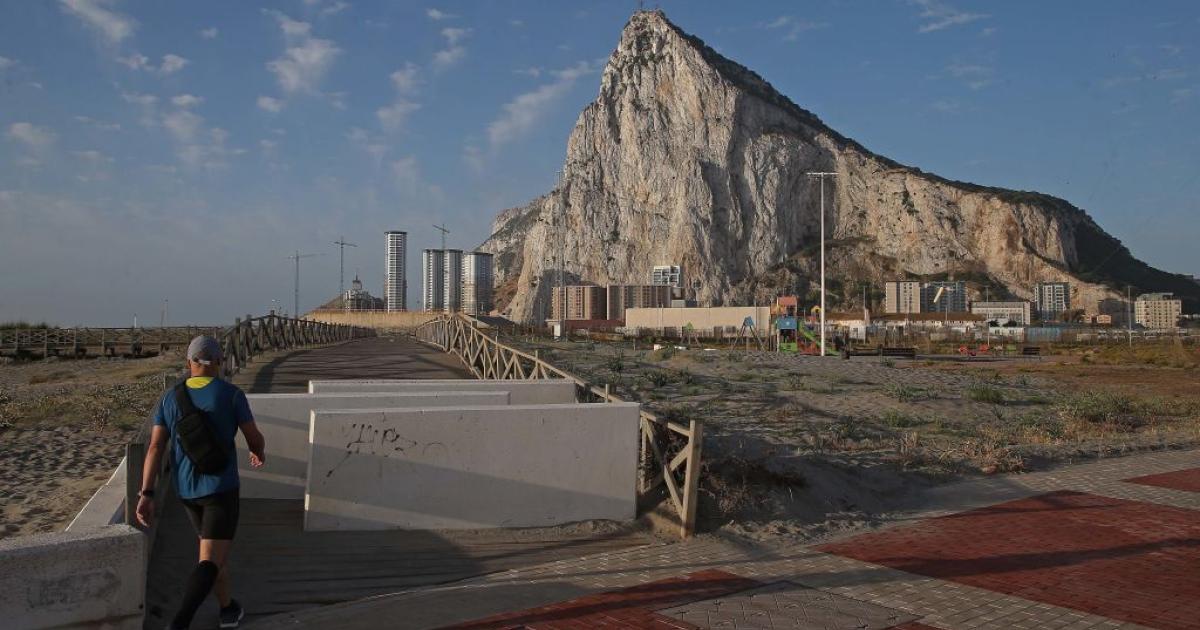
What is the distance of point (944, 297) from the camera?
125 meters

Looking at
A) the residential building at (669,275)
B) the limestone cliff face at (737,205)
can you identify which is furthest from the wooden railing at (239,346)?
the limestone cliff face at (737,205)

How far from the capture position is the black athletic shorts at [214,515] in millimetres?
4633

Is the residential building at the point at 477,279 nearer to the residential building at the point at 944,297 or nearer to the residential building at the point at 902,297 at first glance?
the residential building at the point at 902,297

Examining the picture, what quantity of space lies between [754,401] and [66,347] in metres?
48.5

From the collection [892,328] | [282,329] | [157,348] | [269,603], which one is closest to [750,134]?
[892,328]

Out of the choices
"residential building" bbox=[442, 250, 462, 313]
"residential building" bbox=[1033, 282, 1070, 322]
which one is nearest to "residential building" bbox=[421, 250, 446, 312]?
"residential building" bbox=[442, 250, 462, 313]

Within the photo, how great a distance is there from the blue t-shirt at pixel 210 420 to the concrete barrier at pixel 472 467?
2.05 meters

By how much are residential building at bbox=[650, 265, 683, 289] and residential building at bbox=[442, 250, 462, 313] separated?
5847 cm

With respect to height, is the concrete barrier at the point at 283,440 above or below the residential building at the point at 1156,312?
below

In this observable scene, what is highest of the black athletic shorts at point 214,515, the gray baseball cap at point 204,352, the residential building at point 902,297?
the residential building at point 902,297

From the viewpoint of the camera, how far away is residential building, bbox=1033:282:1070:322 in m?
127

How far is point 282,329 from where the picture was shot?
92.5 feet

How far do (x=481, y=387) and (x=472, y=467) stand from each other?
9.99 ft

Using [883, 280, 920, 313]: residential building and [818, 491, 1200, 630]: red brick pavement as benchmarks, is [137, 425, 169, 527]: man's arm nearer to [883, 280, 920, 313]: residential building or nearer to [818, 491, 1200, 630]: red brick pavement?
Answer: [818, 491, 1200, 630]: red brick pavement
